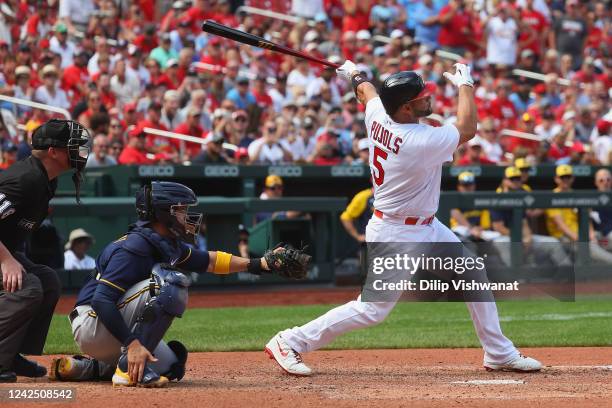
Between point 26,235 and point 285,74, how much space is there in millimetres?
10930

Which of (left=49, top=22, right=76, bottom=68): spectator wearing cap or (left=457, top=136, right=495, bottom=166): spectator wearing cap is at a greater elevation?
(left=49, top=22, right=76, bottom=68): spectator wearing cap

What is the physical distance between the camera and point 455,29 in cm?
1909

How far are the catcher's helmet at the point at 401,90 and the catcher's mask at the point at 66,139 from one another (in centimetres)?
165

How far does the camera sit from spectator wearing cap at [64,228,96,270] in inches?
453

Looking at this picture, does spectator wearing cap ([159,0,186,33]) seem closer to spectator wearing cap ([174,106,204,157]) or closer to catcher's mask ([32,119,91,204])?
spectator wearing cap ([174,106,204,157])

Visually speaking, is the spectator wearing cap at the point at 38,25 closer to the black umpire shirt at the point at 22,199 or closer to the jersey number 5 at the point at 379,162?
the black umpire shirt at the point at 22,199

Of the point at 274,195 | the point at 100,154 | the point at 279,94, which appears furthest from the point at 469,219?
the point at 100,154

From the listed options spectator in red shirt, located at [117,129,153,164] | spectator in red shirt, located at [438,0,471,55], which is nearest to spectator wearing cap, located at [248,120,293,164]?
spectator in red shirt, located at [117,129,153,164]

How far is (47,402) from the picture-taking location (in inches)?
204

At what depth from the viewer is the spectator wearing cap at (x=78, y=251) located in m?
11.5

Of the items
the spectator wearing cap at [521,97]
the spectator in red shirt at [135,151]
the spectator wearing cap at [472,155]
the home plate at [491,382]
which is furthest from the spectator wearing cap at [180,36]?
the home plate at [491,382]

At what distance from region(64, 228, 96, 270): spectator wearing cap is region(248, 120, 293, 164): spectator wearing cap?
2.88 m

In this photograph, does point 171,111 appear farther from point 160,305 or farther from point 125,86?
point 160,305

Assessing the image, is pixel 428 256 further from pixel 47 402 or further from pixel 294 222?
pixel 294 222
